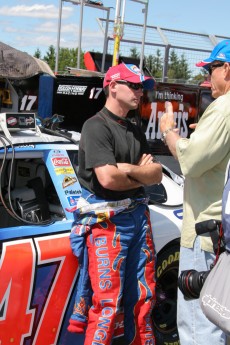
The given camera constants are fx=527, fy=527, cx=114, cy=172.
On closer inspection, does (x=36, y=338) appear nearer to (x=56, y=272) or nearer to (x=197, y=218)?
(x=56, y=272)

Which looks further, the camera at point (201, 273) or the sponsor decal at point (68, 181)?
the sponsor decal at point (68, 181)

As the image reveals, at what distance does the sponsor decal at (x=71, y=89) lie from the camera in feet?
22.8

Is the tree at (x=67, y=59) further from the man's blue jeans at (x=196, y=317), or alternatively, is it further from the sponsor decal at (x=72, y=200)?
the man's blue jeans at (x=196, y=317)

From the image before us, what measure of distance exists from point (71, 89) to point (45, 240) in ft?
14.5

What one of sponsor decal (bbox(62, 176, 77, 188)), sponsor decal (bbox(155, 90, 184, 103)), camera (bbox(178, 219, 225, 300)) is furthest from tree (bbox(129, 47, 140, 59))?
camera (bbox(178, 219, 225, 300))

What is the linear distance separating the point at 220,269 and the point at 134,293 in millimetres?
1028

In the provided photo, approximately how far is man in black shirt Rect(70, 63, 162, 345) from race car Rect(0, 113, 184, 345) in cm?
15

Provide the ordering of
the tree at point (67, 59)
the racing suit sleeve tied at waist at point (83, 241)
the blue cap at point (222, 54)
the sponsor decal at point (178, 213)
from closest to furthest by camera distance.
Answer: the blue cap at point (222, 54) < the racing suit sleeve tied at waist at point (83, 241) < the sponsor decal at point (178, 213) < the tree at point (67, 59)

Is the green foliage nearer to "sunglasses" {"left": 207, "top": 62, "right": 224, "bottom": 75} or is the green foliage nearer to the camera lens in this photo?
"sunglasses" {"left": 207, "top": 62, "right": 224, "bottom": 75}

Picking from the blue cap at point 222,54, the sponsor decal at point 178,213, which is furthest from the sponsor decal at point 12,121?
the sponsor decal at point 178,213

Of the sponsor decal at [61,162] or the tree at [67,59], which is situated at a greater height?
the tree at [67,59]

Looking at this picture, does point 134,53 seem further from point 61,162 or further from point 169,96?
point 61,162

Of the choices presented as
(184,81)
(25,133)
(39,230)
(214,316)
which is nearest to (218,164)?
(214,316)

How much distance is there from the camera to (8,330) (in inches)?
108
